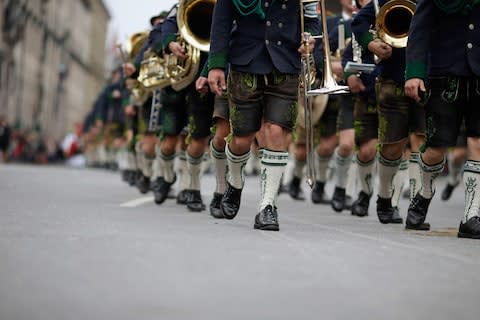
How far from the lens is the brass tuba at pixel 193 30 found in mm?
10094

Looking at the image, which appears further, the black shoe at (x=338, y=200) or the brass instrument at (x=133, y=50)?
the brass instrument at (x=133, y=50)

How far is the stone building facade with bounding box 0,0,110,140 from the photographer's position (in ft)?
180

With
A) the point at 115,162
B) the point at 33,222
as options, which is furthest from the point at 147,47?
the point at 115,162

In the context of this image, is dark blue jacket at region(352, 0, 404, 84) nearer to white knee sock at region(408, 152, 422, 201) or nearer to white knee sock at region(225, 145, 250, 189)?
white knee sock at region(408, 152, 422, 201)

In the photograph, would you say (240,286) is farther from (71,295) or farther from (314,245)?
(314,245)

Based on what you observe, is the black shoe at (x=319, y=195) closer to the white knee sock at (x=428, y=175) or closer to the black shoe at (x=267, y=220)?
the white knee sock at (x=428, y=175)

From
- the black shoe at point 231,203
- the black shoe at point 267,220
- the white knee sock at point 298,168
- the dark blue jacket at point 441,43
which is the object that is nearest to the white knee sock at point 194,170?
the black shoe at point 231,203

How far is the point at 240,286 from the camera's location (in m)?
4.64

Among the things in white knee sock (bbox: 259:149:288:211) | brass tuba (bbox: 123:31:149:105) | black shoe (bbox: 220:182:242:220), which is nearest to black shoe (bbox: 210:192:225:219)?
black shoe (bbox: 220:182:242:220)

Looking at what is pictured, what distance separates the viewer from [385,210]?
31.2ft

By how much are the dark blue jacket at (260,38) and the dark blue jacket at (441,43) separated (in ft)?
2.52

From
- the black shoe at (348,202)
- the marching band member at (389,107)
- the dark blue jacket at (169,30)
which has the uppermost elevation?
the dark blue jacket at (169,30)

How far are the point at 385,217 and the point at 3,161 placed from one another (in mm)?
37539

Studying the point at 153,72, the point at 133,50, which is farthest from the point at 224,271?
the point at 133,50
